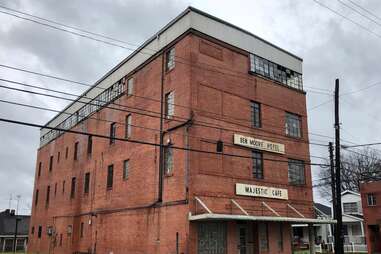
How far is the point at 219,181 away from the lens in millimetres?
22578

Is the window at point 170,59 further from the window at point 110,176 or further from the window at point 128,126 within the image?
the window at point 110,176

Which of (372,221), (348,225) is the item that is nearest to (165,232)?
(372,221)

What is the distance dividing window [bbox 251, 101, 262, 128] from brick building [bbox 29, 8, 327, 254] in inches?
2.7

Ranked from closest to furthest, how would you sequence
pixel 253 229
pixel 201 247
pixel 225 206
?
pixel 201 247
pixel 225 206
pixel 253 229

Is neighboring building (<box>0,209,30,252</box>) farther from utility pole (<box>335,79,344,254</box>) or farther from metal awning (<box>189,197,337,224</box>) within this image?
utility pole (<box>335,79,344,254</box>)

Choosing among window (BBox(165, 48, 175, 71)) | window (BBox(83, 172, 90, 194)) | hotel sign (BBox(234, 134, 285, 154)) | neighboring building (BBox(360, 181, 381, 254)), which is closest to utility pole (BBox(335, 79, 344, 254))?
hotel sign (BBox(234, 134, 285, 154))

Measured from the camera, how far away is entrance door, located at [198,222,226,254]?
21156 mm

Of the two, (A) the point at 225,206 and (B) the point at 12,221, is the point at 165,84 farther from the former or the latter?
(B) the point at 12,221

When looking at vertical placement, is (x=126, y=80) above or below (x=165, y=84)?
above

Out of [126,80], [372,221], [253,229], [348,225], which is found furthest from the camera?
[348,225]

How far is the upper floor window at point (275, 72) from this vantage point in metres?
27.4

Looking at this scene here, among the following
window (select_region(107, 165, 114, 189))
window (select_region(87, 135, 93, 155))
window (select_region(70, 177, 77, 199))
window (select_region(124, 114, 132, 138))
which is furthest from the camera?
window (select_region(70, 177, 77, 199))

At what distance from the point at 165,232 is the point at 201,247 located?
8.18 ft

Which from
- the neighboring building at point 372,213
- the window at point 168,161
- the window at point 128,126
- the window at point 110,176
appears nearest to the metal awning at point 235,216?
the window at point 168,161
